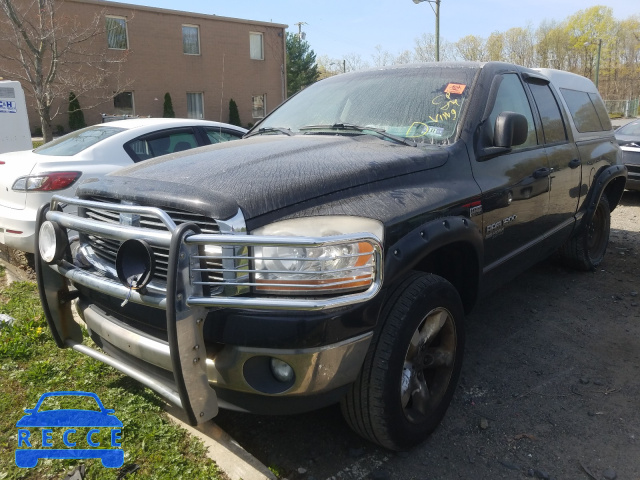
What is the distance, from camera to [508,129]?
3.12 m

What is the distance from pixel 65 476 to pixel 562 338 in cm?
338

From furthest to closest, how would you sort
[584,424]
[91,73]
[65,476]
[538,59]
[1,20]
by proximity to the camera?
[538,59], [91,73], [1,20], [584,424], [65,476]

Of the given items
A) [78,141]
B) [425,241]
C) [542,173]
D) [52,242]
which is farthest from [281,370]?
[78,141]

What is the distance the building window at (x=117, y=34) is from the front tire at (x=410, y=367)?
24861 mm

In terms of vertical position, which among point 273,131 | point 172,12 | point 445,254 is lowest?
point 445,254

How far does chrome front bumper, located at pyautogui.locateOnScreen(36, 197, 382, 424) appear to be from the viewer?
6.23 feet

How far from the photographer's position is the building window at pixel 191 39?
Result: 87.7 ft

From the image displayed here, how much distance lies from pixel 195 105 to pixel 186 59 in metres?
2.37

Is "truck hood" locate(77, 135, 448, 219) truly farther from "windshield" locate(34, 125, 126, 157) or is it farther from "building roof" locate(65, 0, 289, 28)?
"building roof" locate(65, 0, 289, 28)

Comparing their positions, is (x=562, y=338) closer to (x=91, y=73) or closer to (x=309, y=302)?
(x=309, y=302)

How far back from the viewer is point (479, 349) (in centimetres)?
378

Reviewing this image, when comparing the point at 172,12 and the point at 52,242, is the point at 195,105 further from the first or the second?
the point at 52,242

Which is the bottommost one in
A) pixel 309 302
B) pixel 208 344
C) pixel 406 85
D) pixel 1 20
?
pixel 208 344

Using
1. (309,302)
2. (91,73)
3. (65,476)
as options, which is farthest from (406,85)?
(91,73)
